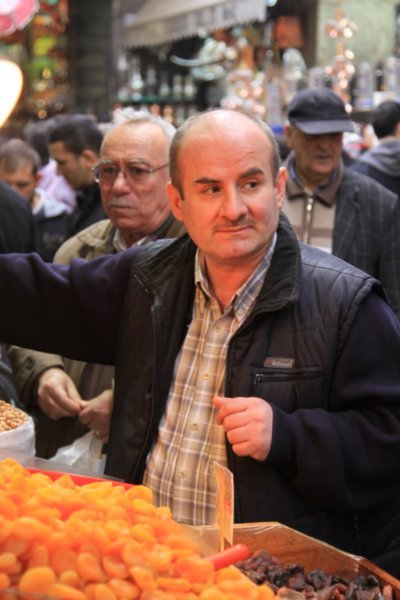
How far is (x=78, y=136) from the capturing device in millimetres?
6500

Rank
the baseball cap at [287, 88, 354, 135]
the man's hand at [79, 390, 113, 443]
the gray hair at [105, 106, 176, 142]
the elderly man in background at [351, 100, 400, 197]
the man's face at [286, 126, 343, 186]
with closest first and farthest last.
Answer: the man's hand at [79, 390, 113, 443]
the gray hair at [105, 106, 176, 142]
the man's face at [286, 126, 343, 186]
the baseball cap at [287, 88, 354, 135]
the elderly man in background at [351, 100, 400, 197]

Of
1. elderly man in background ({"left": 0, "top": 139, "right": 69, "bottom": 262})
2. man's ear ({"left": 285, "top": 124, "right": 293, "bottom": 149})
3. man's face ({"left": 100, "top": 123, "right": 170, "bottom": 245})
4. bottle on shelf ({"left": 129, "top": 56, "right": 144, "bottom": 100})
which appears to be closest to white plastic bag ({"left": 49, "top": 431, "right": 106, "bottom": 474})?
man's face ({"left": 100, "top": 123, "right": 170, "bottom": 245})

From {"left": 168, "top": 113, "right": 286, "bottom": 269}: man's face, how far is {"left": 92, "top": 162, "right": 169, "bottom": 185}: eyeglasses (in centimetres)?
139

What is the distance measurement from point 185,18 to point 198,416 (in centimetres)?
1031

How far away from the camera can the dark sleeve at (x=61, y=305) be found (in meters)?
2.89

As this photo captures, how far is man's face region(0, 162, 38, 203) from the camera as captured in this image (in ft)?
22.8

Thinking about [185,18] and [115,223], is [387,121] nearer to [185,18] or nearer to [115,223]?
[115,223]

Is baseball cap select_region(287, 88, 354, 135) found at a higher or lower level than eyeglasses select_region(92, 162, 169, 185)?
higher

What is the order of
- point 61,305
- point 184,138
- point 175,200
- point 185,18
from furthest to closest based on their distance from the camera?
point 185,18, point 61,305, point 175,200, point 184,138

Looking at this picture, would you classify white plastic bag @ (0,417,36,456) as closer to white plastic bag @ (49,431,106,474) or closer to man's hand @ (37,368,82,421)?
man's hand @ (37,368,82,421)

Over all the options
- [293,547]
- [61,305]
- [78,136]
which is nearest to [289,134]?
[78,136]

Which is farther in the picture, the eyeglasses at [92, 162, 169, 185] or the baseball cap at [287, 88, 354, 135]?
the baseball cap at [287, 88, 354, 135]

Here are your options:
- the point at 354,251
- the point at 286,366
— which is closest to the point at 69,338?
the point at 286,366

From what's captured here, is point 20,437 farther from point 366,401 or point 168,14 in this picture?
point 168,14
